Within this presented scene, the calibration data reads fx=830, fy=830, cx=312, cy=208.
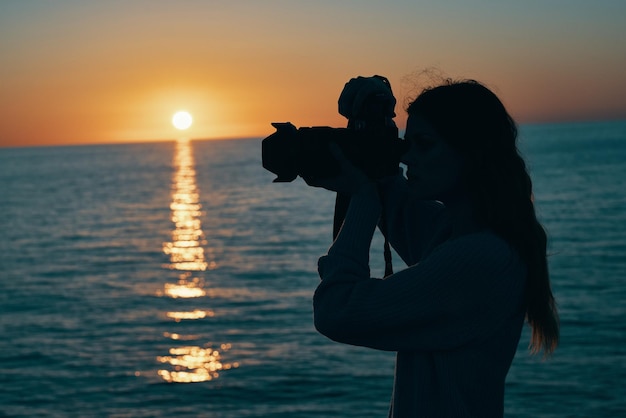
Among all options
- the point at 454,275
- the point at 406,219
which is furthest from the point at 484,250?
the point at 406,219

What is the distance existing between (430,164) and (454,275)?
10.5 inches

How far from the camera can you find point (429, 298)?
1.77 m

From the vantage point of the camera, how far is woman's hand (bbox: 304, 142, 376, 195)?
1.93 m

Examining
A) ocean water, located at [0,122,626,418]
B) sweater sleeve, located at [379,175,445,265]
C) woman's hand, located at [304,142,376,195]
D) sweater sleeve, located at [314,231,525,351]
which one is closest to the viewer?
sweater sleeve, located at [314,231,525,351]

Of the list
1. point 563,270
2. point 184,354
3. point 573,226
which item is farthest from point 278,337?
point 573,226

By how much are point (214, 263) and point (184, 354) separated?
49.8 ft

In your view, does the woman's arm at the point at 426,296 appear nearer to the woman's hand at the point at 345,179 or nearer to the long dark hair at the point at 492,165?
the long dark hair at the point at 492,165

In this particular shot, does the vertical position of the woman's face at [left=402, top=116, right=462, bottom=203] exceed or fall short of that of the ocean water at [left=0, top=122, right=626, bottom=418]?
it exceeds it

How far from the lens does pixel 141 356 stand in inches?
717

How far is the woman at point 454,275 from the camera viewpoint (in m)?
1.78

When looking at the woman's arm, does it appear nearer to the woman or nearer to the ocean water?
the woman

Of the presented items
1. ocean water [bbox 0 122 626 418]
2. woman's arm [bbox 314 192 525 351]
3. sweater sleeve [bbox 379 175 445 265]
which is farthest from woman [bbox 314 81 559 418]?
ocean water [bbox 0 122 626 418]

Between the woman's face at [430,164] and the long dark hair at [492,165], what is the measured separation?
2 cm

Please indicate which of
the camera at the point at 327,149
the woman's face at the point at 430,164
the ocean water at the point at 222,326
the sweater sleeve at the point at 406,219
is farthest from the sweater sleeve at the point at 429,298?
the ocean water at the point at 222,326
